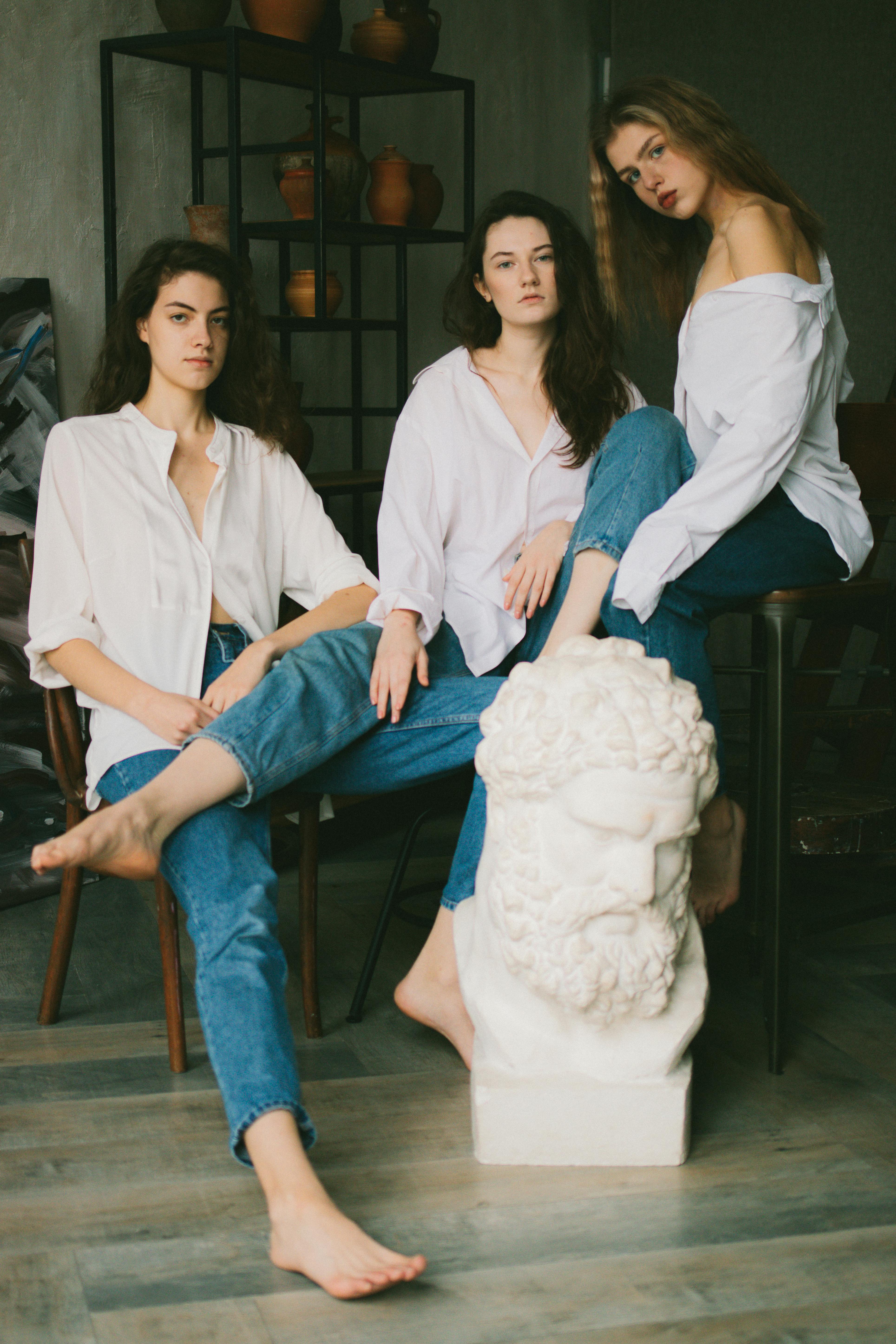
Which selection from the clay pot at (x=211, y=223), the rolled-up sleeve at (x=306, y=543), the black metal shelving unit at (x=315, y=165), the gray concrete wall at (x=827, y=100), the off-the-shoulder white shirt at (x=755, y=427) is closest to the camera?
the off-the-shoulder white shirt at (x=755, y=427)

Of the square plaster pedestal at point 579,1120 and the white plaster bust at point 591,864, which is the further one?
the square plaster pedestal at point 579,1120

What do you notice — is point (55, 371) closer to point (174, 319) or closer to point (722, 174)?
point (174, 319)

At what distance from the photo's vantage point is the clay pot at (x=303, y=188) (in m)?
3.47

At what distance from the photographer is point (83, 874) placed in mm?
2719

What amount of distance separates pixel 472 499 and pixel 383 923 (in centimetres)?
80

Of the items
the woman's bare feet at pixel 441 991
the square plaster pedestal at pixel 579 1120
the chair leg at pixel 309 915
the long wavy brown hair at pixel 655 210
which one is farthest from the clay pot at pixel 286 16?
the square plaster pedestal at pixel 579 1120

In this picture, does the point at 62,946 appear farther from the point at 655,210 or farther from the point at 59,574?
the point at 655,210

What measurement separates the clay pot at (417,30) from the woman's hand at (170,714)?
2.20 meters

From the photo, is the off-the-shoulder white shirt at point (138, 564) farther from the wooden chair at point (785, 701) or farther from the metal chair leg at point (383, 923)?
the wooden chair at point (785, 701)

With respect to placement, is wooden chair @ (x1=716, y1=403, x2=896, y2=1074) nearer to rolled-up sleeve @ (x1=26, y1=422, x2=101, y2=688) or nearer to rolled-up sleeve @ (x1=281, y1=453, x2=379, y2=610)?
rolled-up sleeve @ (x1=281, y1=453, x2=379, y2=610)

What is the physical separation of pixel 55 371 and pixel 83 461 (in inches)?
42.5

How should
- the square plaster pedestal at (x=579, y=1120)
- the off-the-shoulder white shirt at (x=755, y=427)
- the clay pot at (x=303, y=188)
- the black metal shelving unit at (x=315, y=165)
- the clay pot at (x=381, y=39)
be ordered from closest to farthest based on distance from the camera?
1. the square plaster pedestal at (x=579, y=1120)
2. the off-the-shoulder white shirt at (x=755, y=427)
3. the black metal shelving unit at (x=315, y=165)
4. the clay pot at (x=303, y=188)
5. the clay pot at (x=381, y=39)

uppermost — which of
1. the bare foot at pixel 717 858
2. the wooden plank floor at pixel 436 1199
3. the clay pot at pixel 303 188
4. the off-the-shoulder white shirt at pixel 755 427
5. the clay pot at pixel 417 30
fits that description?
the clay pot at pixel 417 30

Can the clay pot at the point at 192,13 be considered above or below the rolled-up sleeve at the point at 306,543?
above
